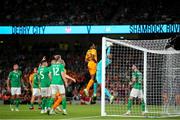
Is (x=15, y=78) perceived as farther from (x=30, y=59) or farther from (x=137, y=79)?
(x=30, y=59)

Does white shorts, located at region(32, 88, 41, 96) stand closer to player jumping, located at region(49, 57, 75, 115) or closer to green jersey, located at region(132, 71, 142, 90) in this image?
player jumping, located at region(49, 57, 75, 115)

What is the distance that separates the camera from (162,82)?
64.5 ft

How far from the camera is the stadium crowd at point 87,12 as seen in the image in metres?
38.0

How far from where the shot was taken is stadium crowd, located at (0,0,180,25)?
3797cm

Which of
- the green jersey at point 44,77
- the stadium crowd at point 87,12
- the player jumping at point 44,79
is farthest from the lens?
the stadium crowd at point 87,12

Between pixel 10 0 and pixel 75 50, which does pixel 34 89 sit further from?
pixel 10 0

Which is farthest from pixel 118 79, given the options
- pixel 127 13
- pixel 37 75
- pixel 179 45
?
pixel 127 13

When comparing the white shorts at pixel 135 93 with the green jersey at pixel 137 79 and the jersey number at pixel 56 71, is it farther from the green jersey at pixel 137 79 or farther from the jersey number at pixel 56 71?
the jersey number at pixel 56 71

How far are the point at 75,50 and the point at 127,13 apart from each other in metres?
5.00

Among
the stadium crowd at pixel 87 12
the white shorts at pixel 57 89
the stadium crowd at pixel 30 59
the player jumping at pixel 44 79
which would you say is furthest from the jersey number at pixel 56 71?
the stadium crowd at pixel 87 12

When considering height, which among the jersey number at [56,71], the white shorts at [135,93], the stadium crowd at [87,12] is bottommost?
the white shorts at [135,93]

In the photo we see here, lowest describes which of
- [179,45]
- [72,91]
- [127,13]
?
[72,91]

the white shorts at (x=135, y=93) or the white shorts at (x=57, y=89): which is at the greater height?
the white shorts at (x=57, y=89)

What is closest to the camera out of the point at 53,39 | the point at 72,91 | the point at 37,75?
the point at 37,75
